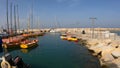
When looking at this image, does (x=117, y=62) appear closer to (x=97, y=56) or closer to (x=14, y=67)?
(x=97, y=56)

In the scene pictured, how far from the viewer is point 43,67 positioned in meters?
26.9

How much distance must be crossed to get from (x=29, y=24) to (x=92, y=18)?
43.0 meters

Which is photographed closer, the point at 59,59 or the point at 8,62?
the point at 8,62

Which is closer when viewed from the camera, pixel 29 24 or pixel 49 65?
pixel 49 65

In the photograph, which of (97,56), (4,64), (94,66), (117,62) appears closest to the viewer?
(4,64)

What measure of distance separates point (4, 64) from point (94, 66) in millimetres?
12201

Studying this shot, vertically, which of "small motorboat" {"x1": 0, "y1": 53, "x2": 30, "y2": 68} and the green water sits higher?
"small motorboat" {"x1": 0, "y1": 53, "x2": 30, "y2": 68}

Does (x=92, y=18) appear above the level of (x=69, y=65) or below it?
above

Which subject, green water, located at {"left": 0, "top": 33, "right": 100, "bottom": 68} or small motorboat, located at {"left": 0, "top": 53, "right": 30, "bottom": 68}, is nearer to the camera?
small motorboat, located at {"left": 0, "top": 53, "right": 30, "bottom": 68}

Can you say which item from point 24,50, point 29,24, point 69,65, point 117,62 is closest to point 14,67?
point 69,65

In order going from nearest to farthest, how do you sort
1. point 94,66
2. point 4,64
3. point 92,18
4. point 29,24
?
point 4,64 < point 94,66 < point 92,18 < point 29,24

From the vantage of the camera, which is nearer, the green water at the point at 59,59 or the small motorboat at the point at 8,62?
the small motorboat at the point at 8,62

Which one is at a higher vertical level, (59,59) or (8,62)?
(8,62)

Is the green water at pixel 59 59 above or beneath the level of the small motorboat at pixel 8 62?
beneath
